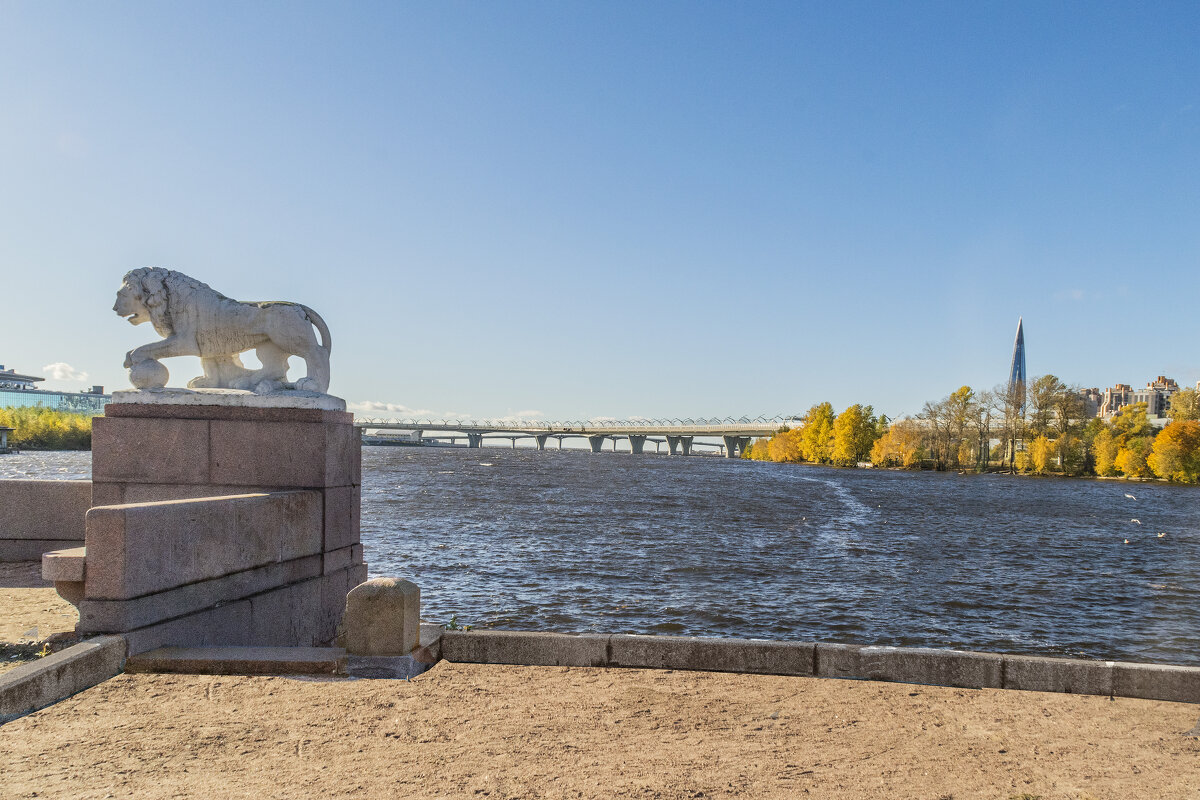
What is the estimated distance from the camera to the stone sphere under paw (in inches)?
323

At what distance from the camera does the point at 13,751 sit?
4551mm

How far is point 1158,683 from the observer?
632 centimetres

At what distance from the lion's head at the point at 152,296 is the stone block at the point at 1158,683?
944cm

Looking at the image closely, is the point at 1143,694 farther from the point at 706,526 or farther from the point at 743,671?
the point at 706,526

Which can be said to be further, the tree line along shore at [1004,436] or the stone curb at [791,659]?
the tree line along shore at [1004,436]

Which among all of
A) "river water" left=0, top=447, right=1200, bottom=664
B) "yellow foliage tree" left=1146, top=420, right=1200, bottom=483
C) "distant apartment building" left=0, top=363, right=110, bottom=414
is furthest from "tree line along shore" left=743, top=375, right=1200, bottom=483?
"distant apartment building" left=0, top=363, right=110, bottom=414

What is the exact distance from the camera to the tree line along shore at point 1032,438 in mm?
89750

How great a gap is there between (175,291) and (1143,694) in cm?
969

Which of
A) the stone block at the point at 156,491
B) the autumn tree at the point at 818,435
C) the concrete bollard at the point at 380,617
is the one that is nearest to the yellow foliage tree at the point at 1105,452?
the autumn tree at the point at 818,435

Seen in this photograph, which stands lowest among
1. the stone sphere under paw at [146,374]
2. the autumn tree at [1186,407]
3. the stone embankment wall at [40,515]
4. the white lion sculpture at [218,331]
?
the stone embankment wall at [40,515]

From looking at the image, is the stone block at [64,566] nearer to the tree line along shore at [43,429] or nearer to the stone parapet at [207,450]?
the stone parapet at [207,450]

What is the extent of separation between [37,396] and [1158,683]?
209 metres

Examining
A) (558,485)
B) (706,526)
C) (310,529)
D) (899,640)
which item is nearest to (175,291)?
(310,529)

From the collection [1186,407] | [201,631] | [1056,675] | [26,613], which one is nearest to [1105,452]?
[1186,407]
